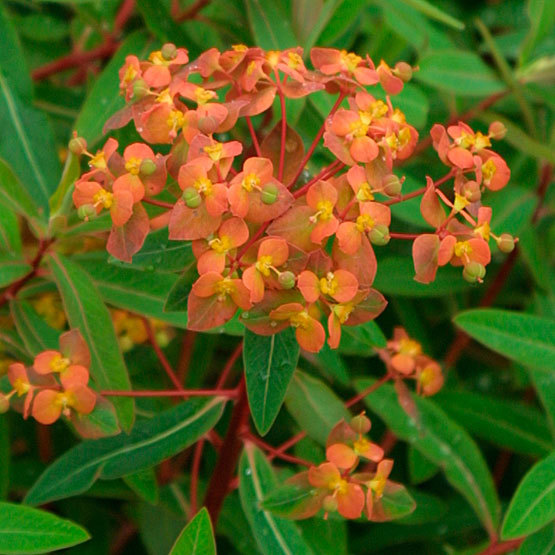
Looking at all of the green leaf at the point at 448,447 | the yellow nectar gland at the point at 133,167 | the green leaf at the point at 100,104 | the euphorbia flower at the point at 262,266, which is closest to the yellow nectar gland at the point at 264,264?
the euphorbia flower at the point at 262,266

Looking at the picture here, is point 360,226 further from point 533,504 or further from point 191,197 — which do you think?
point 533,504

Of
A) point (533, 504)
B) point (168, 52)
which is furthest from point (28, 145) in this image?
point (533, 504)

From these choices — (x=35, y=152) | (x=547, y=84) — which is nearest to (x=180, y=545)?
(x=35, y=152)

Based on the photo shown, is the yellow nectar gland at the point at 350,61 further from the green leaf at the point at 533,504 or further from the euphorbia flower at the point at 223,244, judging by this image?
the green leaf at the point at 533,504

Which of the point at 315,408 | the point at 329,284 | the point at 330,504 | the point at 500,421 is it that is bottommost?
the point at 500,421

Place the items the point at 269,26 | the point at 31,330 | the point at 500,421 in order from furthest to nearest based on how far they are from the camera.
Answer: the point at 500,421, the point at 269,26, the point at 31,330

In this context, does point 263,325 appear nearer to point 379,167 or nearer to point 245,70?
point 379,167
